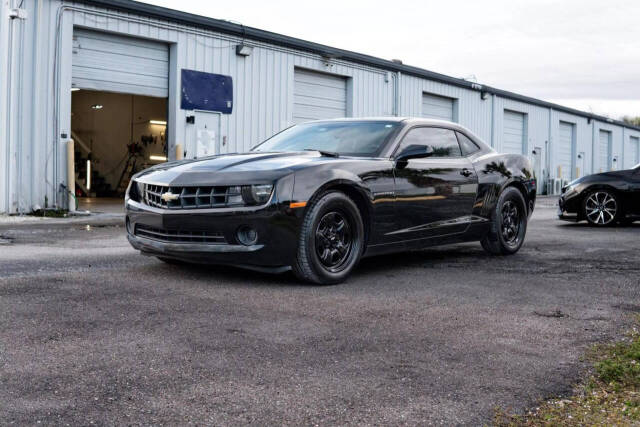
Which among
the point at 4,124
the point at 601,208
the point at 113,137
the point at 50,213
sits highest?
the point at 113,137

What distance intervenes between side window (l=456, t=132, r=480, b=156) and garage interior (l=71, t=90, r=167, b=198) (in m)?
18.2

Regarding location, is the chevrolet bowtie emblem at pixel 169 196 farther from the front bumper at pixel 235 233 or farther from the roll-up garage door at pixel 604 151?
the roll-up garage door at pixel 604 151

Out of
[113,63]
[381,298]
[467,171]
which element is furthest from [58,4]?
[381,298]

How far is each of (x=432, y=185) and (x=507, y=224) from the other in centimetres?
157

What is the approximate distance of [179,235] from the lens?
5035 mm

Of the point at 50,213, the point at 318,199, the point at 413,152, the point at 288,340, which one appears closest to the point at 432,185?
the point at 413,152

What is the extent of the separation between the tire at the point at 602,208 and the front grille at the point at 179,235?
27.3 feet

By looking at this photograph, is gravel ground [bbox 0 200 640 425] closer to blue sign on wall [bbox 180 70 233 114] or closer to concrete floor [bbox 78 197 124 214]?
concrete floor [bbox 78 197 124 214]

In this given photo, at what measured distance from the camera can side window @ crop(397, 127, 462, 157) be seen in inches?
239

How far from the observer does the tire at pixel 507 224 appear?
6.94 m

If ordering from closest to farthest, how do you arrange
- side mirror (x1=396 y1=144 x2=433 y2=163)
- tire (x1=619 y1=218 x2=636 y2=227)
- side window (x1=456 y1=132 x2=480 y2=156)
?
side mirror (x1=396 y1=144 x2=433 y2=163)
side window (x1=456 y1=132 x2=480 y2=156)
tire (x1=619 y1=218 x2=636 y2=227)

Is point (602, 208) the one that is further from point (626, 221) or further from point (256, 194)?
point (256, 194)

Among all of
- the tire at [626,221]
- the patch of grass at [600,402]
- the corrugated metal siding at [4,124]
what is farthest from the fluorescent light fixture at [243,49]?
the patch of grass at [600,402]

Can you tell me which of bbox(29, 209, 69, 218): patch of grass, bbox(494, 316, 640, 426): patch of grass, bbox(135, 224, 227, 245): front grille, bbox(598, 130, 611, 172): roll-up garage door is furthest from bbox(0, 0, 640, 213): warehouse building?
bbox(598, 130, 611, 172): roll-up garage door
